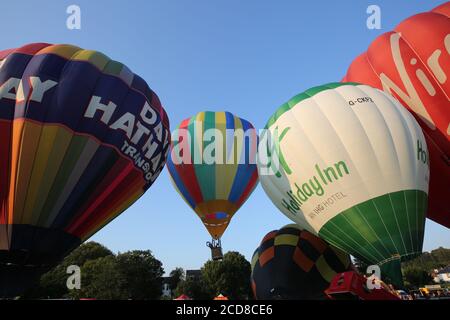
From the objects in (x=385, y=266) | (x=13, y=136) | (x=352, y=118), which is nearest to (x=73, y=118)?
(x=13, y=136)

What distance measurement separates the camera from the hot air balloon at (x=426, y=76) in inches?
389

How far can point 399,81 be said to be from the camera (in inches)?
417

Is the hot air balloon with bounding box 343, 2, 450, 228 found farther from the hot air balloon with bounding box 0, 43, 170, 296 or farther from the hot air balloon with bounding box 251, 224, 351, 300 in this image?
the hot air balloon with bounding box 0, 43, 170, 296

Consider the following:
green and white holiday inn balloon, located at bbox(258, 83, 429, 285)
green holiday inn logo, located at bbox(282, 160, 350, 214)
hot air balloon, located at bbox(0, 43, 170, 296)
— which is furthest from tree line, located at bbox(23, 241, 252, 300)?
green and white holiday inn balloon, located at bbox(258, 83, 429, 285)

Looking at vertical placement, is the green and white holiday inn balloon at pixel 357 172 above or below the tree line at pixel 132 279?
above

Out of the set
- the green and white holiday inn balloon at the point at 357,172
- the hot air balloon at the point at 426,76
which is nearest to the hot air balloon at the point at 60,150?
the green and white holiday inn balloon at the point at 357,172

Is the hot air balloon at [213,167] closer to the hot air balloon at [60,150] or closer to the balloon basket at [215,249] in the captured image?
the balloon basket at [215,249]

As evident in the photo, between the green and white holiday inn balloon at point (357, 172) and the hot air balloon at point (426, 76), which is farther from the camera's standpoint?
the hot air balloon at point (426, 76)

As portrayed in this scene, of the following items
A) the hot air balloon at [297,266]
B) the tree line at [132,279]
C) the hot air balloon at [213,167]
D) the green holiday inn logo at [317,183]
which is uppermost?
the hot air balloon at [213,167]

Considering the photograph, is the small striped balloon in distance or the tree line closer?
the small striped balloon in distance

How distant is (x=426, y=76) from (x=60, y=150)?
33.8 feet

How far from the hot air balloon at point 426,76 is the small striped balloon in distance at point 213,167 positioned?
30.9 feet

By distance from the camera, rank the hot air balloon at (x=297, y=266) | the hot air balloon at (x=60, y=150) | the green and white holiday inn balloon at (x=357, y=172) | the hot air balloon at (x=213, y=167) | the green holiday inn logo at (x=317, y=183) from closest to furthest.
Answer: the green and white holiday inn balloon at (x=357, y=172) < the green holiday inn logo at (x=317, y=183) < the hot air balloon at (x=60, y=150) < the hot air balloon at (x=297, y=266) < the hot air balloon at (x=213, y=167)

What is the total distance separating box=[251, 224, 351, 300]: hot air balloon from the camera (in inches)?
424
